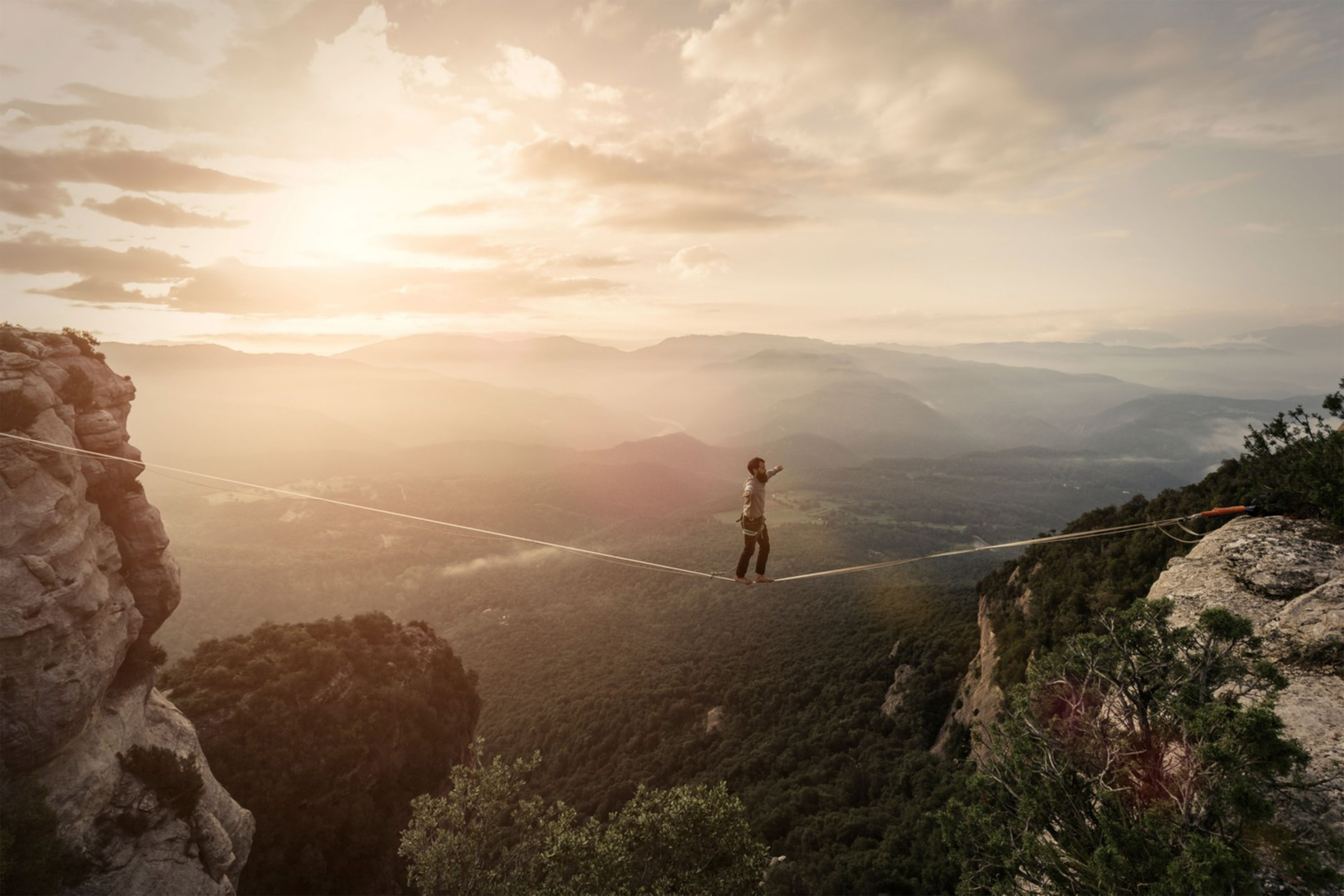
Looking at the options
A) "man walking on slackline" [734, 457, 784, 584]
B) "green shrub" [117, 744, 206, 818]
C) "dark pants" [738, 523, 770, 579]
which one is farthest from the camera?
"green shrub" [117, 744, 206, 818]

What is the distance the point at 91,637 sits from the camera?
20094 mm

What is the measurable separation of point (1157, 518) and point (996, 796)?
32714 millimetres

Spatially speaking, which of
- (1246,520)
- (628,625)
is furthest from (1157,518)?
(628,625)

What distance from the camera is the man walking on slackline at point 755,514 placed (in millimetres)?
14609

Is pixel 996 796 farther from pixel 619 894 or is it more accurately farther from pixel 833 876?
pixel 833 876

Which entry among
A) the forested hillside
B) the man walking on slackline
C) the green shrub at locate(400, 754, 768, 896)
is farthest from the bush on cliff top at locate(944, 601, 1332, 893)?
the forested hillside

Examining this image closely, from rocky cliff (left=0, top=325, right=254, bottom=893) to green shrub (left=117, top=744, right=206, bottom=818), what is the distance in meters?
0.09

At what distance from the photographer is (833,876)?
1448 inches

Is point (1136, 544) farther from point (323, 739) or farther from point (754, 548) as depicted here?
point (323, 739)

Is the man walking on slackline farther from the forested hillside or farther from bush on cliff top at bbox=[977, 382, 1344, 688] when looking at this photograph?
the forested hillside

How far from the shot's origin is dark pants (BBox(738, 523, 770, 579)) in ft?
50.5

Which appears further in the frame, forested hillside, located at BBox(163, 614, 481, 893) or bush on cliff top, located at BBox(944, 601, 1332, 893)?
forested hillside, located at BBox(163, 614, 481, 893)

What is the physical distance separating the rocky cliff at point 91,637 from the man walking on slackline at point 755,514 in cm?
2428

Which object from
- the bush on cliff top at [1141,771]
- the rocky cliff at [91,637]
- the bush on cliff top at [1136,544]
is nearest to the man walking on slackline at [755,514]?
the bush on cliff top at [1141,771]
